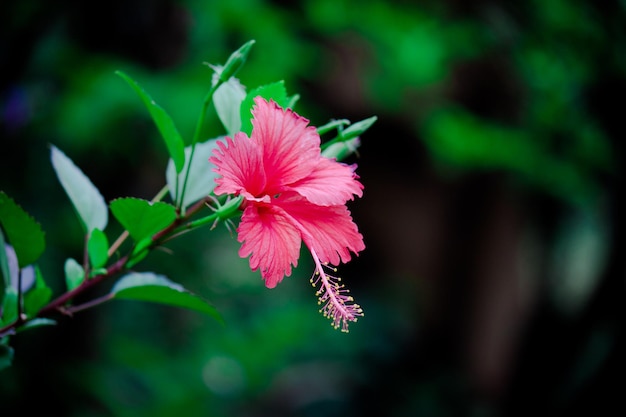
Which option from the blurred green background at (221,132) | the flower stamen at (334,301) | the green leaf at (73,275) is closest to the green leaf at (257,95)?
the flower stamen at (334,301)

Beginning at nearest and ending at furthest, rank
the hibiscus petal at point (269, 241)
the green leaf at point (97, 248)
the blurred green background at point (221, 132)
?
the hibiscus petal at point (269, 241)
the green leaf at point (97, 248)
the blurred green background at point (221, 132)

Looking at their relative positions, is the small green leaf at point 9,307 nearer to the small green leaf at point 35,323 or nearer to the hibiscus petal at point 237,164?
the small green leaf at point 35,323

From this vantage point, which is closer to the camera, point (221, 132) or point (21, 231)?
point (21, 231)

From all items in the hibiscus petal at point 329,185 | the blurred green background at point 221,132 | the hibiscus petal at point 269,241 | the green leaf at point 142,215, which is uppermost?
the blurred green background at point 221,132

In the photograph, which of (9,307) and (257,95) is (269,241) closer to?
(257,95)

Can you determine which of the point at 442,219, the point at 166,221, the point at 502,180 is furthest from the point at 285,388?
the point at 166,221

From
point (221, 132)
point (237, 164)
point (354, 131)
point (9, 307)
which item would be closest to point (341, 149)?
point (354, 131)
